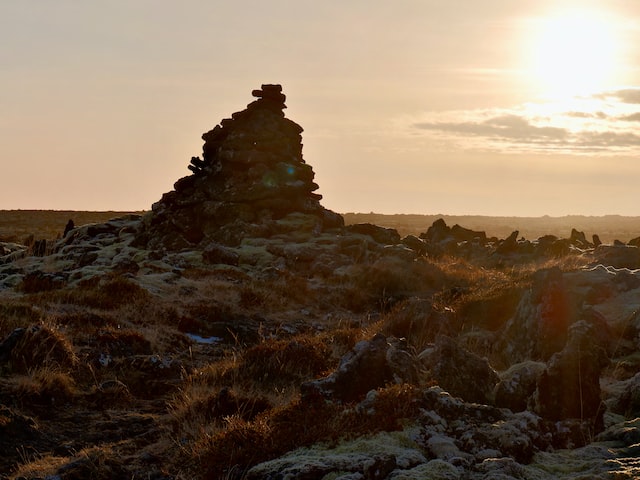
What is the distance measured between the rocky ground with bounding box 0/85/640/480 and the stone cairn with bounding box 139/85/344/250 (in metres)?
9.64

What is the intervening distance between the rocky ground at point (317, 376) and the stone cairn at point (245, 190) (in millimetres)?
9643

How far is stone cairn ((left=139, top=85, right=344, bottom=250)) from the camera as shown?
44.1 meters

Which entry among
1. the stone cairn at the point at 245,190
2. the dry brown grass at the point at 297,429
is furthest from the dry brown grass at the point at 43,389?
the stone cairn at the point at 245,190

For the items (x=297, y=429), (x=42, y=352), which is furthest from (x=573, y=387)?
(x=42, y=352)

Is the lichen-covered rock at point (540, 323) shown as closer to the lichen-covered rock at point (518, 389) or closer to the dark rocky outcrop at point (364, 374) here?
the lichen-covered rock at point (518, 389)

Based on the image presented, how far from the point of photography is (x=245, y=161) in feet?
153

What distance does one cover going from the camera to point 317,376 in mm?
14156

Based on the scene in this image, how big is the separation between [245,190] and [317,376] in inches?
1275

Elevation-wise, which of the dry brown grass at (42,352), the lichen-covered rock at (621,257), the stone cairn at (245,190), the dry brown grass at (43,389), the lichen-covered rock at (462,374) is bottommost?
the dry brown grass at (43,389)

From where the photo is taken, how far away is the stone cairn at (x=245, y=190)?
145 feet

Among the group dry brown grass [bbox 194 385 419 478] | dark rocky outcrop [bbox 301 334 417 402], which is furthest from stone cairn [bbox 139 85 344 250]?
dry brown grass [bbox 194 385 419 478]

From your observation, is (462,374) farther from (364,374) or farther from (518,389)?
(364,374)

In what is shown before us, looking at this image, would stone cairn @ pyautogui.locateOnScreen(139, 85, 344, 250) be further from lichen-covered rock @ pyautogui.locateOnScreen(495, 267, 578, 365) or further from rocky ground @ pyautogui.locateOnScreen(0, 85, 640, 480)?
lichen-covered rock @ pyautogui.locateOnScreen(495, 267, 578, 365)

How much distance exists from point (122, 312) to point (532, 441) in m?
16.8
